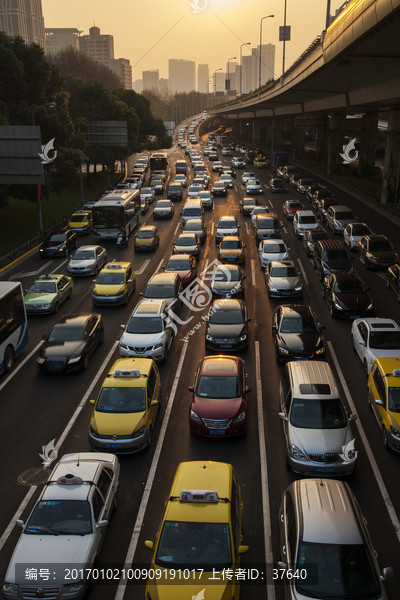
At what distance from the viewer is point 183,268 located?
92.5ft

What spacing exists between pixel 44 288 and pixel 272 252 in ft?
40.5

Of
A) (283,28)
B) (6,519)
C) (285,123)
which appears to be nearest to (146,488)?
(6,519)

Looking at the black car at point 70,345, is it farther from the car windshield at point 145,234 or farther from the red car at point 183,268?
the car windshield at point 145,234

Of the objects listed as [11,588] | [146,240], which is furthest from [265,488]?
[146,240]

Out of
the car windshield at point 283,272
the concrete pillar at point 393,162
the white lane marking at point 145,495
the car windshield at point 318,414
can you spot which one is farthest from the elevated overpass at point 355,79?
the white lane marking at point 145,495

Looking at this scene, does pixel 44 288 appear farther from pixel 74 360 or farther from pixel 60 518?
pixel 60 518

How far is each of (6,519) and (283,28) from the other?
50127 millimetres

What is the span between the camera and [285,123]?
108 m

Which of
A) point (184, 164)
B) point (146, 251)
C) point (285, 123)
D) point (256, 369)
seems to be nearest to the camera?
point (256, 369)

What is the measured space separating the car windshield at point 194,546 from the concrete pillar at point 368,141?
6049 centimetres

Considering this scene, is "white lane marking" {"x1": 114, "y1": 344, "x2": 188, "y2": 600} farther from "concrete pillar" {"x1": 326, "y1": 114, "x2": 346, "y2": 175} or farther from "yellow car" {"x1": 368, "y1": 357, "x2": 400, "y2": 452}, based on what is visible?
"concrete pillar" {"x1": 326, "y1": 114, "x2": 346, "y2": 175}

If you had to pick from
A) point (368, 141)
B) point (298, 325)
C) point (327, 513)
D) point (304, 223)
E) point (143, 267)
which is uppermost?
point (368, 141)

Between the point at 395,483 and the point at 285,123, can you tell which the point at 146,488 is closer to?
the point at 395,483

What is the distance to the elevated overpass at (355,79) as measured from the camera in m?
18.9
